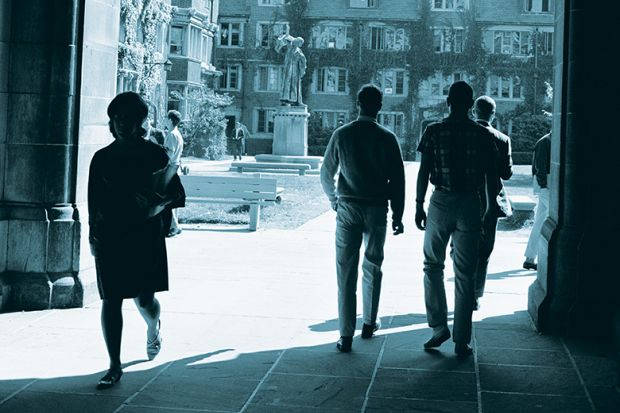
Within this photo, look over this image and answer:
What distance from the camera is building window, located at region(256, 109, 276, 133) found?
195 feet

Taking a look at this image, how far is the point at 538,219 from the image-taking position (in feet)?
37.1

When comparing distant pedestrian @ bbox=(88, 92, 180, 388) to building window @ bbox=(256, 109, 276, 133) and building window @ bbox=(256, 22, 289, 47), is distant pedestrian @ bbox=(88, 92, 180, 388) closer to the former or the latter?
building window @ bbox=(256, 109, 276, 133)

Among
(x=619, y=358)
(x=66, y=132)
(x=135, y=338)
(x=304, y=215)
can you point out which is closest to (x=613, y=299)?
(x=619, y=358)

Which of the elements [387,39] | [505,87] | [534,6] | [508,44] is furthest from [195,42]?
[534,6]

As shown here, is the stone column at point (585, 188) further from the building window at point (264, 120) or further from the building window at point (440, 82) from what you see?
the building window at point (264, 120)

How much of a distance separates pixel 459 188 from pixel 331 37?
53.3 metres

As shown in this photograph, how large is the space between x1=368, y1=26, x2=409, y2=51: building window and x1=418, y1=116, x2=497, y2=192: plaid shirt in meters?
52.4

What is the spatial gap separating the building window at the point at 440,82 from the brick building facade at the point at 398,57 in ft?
0.20

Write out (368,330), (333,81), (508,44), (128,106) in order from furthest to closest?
Result: (333,81) → (508,44) → (368,330) → (128,106)

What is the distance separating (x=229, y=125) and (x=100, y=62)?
51.1m

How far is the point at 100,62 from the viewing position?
8.62m

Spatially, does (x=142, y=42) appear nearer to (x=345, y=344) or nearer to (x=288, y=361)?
(x=345, y=344)

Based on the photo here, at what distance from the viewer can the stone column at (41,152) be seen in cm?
804

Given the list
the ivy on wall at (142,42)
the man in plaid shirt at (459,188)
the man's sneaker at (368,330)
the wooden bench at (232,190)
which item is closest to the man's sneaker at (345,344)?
the man's sneaker at (368,330)
